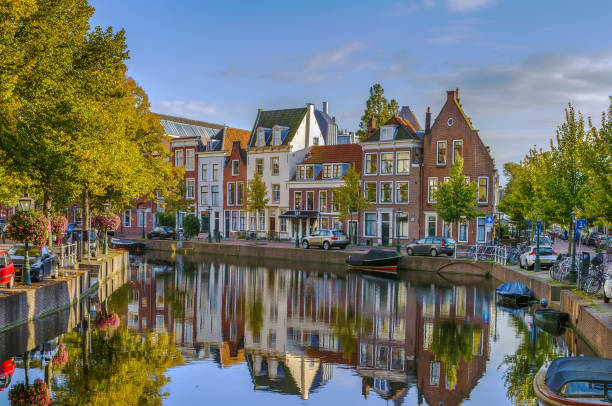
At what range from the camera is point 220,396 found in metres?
14.3

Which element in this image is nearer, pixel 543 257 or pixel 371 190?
pixel 543 257

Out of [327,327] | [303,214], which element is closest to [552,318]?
[327,327]

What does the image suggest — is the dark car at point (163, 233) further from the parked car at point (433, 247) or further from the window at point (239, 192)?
the parked car at point (433, 247)

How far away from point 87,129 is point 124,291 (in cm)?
937

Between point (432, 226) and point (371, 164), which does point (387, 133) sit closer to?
point (371, 164)

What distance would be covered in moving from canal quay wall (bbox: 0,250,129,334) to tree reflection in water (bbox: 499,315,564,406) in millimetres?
15125

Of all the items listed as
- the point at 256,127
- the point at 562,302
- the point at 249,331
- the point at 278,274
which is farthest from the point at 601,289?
the point at 256,127

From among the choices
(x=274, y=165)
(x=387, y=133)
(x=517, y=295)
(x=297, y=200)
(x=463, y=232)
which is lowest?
(x=517, y=295)

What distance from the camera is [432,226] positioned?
51.5m

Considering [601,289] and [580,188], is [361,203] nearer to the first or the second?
[580,188]

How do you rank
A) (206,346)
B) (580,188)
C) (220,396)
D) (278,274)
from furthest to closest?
(278,274)
(580,188)
(206,346)
(220,396)

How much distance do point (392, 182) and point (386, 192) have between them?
123 centimetres

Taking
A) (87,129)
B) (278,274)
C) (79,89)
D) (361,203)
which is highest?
(79,89)

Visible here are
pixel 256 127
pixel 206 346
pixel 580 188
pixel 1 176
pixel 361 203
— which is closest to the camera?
pixel 206 346
